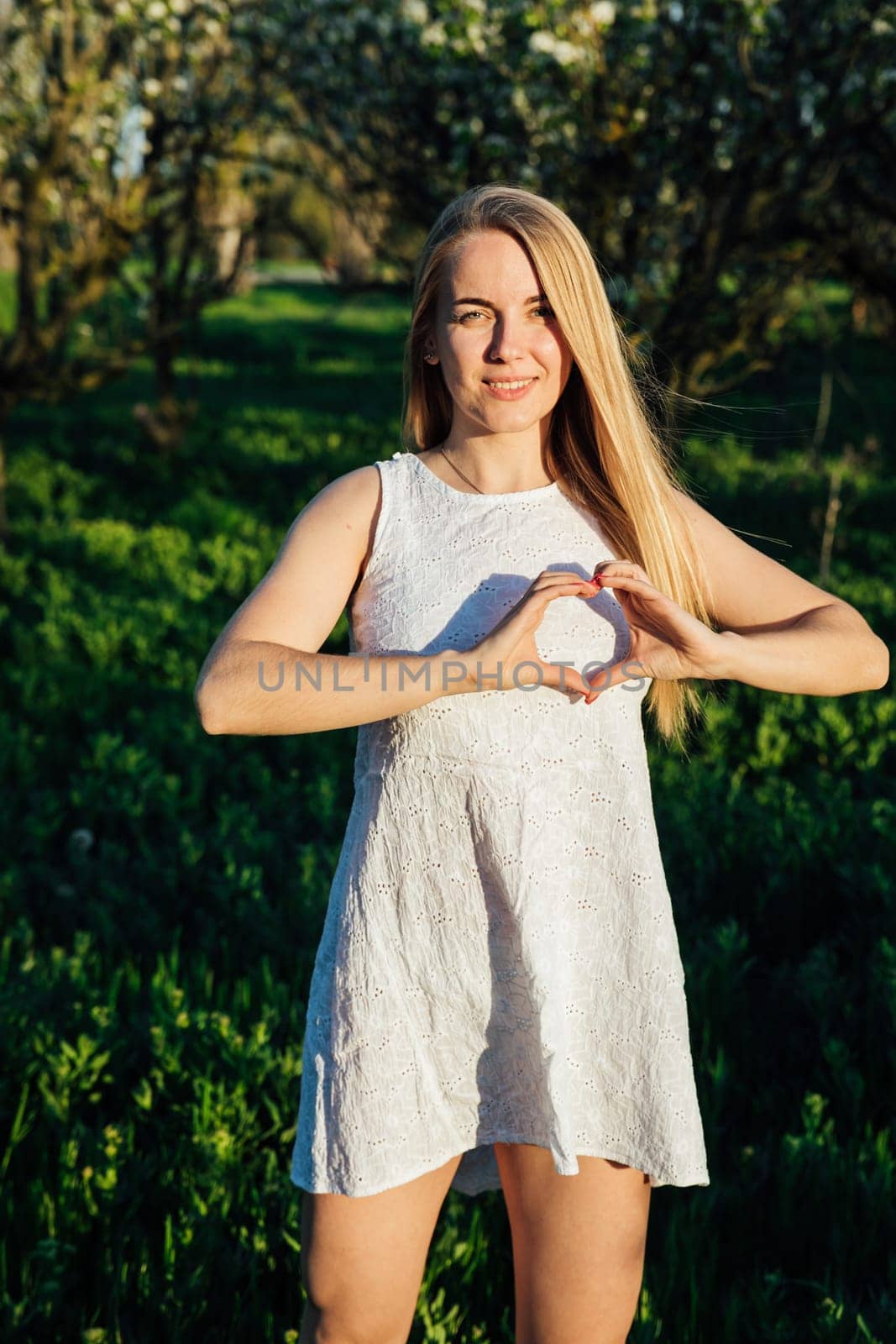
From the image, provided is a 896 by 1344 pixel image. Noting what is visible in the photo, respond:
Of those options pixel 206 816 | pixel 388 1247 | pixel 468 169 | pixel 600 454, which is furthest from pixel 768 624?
pixel 468 169

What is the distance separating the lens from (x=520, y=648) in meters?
1.76

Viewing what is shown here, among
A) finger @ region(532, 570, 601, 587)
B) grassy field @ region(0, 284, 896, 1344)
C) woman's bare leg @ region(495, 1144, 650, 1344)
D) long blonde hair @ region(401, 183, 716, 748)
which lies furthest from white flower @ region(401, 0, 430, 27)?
woman's bare leg @ region(495, 1144, 650, 1344)

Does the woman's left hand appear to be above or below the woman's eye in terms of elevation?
below

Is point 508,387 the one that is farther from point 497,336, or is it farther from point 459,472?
point 459,472

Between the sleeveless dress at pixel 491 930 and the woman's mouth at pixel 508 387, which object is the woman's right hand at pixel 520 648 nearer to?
the sleeveless dress at pixel 491 930

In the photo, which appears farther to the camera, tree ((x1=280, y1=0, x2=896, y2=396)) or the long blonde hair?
tree ((x1=280, y1=0, x2=896, y2=396))

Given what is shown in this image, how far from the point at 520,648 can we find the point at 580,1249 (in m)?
0.89

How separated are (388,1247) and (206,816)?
306cm

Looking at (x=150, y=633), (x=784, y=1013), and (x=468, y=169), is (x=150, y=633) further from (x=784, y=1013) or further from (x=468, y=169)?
(x=784, y=1013)

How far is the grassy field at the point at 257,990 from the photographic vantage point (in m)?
2.44

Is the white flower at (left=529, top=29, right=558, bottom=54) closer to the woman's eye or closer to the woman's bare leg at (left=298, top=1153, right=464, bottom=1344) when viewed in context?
the woman's eye

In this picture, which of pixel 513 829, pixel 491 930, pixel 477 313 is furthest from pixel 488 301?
pixel 491 930

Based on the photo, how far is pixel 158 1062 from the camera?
307cm

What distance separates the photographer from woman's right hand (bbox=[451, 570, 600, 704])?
1.73 meters
